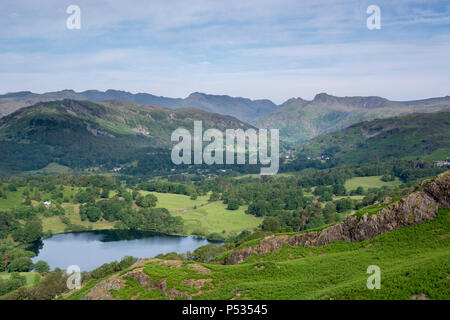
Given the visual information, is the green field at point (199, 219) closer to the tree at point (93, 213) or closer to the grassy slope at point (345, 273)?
the tree at point (93, 213)

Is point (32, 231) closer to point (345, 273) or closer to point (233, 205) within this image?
point (233, 205)

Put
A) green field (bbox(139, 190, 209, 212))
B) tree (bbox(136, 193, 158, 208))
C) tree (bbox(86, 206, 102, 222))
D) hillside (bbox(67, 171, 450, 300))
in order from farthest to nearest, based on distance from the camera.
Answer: green field (bbox(139, 190, 209, 212)) → tree (bbox(136, 193, 158, 208)) → tree (bbox(86, 206, 102, 222)) → hillside (bbox(67, 171, 450, 300))

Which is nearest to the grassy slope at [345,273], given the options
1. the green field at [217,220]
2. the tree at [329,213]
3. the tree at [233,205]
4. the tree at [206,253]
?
the tree at [206,253]

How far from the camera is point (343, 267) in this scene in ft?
107

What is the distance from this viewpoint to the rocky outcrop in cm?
3753

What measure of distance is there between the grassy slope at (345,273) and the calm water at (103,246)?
80.4 meters

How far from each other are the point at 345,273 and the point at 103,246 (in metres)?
112

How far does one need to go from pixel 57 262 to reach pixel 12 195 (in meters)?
77.0

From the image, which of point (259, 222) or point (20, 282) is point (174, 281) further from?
point (259, 222)

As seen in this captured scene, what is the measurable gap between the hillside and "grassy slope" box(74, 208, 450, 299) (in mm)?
50

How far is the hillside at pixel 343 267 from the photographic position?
25625mm

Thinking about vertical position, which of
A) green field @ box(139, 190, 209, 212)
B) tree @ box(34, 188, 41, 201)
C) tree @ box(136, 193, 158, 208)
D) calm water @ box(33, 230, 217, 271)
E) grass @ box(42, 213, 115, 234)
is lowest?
calm water @ box(33, 230, 217, 271)

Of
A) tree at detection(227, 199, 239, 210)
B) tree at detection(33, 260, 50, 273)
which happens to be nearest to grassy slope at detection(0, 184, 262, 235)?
tree at detection(227, 199, 239, 210)

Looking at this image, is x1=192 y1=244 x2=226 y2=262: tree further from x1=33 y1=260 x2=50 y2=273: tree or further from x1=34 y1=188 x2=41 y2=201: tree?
x1=34 y1=188 x2=41 y2=201: tree
